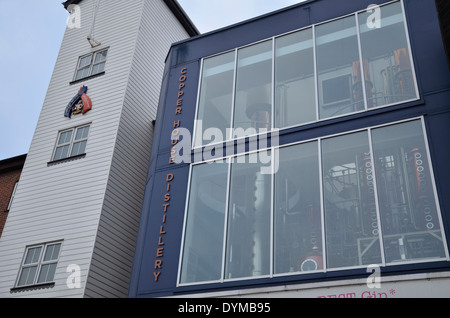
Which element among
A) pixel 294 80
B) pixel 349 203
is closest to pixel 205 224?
pixel 349 203

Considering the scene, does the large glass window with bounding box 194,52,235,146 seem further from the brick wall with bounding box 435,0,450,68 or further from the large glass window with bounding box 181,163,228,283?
the brick wall with bounding box 435,0,450,68

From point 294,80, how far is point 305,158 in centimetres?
261

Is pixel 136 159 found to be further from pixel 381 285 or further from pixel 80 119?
pixel 381 285

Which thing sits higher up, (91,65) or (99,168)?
(91,65)

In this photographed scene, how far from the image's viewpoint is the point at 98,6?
22547 millimetres

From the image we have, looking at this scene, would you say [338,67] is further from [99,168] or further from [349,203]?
[99,168]

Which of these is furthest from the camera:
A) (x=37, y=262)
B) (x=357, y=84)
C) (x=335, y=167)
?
(x=37, y=262)

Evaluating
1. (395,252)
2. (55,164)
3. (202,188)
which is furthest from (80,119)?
(395,252)

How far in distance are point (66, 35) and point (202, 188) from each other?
1277 cm

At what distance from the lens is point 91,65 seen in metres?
20.6

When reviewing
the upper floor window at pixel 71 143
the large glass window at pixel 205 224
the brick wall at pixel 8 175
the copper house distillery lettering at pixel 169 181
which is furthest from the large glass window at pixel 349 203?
the brick wall at pixel 8 175

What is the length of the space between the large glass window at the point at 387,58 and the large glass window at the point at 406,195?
946mm

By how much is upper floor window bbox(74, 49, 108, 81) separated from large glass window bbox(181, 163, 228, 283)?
27.5 ft

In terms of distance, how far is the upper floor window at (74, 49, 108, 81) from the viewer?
801 inches
